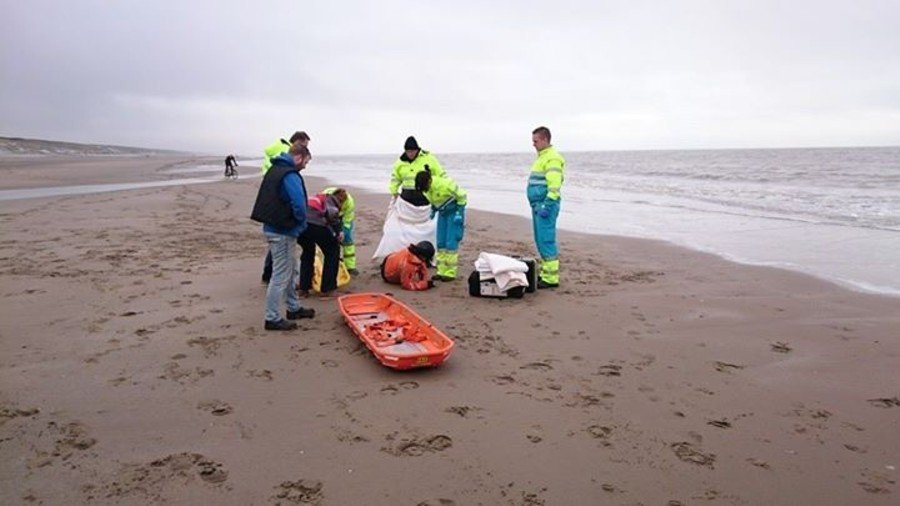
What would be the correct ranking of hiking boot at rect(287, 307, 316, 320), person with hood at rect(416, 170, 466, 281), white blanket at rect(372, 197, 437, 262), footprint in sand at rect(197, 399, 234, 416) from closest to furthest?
footprint in sand at rect(197, 399, 234, 416) < hiking boot at rect(287, 307, 316, 320) < person with hood at rect(416, 170, 466, 281) < white blanket at rect(372, 197, 437, 262)

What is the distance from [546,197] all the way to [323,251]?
3056 mm

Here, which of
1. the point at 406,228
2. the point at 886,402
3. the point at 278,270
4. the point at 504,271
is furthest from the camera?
the point at 406,228

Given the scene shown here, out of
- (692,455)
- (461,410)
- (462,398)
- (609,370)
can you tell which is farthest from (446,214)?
(692,455)

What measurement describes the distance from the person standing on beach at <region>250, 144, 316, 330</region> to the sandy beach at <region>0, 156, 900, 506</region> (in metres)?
0.42

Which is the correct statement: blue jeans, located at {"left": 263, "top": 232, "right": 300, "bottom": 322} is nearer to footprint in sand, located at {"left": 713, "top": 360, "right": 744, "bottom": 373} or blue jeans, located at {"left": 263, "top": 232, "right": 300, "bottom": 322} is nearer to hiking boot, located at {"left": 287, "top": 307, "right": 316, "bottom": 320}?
hiking boot, located at {"left": 287, "top": 307, "right": 316, "bottom": 320}

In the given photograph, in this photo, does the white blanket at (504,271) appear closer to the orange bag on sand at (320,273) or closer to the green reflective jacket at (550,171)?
the green reflective jacket at (550,171)

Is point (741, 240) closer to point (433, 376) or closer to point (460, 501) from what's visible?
point (433, 376)

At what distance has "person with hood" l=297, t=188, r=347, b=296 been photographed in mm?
7301

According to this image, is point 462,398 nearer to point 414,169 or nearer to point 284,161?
point 284,161

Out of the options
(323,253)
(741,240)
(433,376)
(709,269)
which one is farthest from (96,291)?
(741,240)

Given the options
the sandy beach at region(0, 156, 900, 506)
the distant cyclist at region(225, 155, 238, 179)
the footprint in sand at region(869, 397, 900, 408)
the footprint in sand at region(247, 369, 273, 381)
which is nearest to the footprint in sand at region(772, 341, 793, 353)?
the sandy beach at region(0, 156, 900, 506)

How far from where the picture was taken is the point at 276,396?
14.7 ft

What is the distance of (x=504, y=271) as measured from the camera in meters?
7.39

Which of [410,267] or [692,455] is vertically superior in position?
[410,267]
